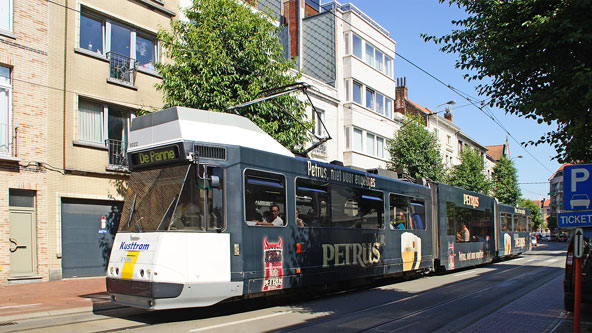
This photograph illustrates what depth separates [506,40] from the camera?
827 cm

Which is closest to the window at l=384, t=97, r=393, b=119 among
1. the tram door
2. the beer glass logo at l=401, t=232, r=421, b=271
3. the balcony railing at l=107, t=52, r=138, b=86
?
A: the beer glass logo at l=401, t=232, r=421, b=271

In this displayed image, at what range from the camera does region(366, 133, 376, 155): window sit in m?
32.2

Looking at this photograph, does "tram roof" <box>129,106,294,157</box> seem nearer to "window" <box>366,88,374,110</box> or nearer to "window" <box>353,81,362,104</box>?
"window" <box>353,81,362,104</box>

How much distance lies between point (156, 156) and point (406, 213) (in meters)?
8.85

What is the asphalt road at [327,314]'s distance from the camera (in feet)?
26.5

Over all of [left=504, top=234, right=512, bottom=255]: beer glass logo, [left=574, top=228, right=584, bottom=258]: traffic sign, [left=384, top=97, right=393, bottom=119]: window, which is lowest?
[left=504, top=234, right=512, bottom=255]: beer glass logo

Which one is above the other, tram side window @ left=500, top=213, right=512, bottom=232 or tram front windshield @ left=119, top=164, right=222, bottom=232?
tram front windshield @ left=119, top=164, right=222, bottom=232

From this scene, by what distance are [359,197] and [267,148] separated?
3668mm

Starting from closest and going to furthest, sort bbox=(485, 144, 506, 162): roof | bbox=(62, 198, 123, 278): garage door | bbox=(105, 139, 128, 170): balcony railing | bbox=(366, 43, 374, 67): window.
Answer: bbox=(62, 198, 123, 278): garage door
bbox=(105, 139, 128, 170): balcony railing
bbox=(366, 43, 374, 67): window
bbox=(485, 144, 506, 162): roof

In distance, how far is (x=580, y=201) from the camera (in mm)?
6758

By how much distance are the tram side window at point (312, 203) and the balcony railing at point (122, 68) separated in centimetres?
995

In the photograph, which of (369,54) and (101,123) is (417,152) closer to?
(369,54)

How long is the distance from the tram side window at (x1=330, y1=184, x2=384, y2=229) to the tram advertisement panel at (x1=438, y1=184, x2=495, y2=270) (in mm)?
4988

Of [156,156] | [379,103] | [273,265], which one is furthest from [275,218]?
[379,103]
